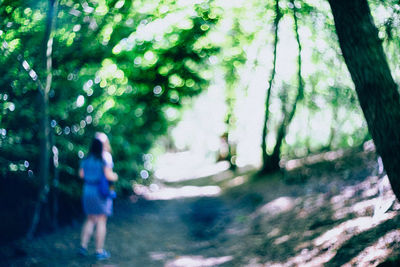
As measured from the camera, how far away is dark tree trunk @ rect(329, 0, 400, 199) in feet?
14.1

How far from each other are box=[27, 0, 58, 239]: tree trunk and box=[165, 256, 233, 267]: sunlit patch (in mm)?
2658

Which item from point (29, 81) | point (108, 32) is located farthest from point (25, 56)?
point (108, 32)

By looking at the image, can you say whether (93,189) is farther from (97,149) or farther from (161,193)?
(161,193)

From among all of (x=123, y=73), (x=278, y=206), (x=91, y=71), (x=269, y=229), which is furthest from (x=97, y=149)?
(x=278, y=206)

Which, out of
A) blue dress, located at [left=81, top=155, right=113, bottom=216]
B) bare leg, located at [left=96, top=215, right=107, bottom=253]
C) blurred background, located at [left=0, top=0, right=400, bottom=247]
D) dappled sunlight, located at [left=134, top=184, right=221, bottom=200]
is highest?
blurred background, located at [left=0, top=0, right=400, bottom=247]

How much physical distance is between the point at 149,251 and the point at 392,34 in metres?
5.69

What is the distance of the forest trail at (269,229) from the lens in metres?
5.25

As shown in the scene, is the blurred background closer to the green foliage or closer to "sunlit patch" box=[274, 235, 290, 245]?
the green foliage

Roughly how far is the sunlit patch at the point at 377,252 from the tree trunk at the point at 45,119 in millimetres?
5306

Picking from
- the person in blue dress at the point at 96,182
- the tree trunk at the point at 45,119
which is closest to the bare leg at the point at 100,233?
the person in blue dress at the point at 96,182

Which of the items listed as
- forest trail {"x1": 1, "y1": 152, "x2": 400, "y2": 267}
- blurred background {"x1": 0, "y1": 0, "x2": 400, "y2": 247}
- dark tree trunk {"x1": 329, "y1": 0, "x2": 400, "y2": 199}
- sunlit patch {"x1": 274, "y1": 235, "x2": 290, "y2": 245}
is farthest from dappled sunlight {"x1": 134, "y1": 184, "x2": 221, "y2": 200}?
dark tree trunk {"x1": 329, "y1": 0, "x2": 400, "y2": 199}

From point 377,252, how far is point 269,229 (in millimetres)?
3369

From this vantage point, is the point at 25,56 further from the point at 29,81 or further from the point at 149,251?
the point at 149,251

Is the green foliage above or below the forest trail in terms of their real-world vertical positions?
above
